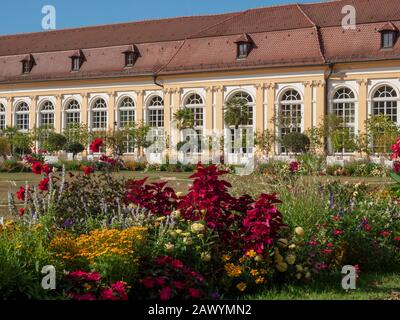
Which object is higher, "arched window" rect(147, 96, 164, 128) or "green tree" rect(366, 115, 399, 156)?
"arched window" rect(147, 96, 164, 128)

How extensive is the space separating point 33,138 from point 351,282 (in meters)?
39.7

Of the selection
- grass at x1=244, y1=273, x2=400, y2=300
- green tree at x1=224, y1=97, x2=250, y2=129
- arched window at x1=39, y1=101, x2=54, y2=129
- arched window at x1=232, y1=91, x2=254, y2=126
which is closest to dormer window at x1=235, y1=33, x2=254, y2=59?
arched window at x1=232, y1=91, x2=254, y2=126

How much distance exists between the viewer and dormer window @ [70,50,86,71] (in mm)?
45344

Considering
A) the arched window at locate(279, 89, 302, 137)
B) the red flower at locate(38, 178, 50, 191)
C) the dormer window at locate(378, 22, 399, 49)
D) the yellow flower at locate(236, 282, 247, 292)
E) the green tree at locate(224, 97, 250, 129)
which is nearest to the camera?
the yellow flower at locate(236, 282, 247, 292)

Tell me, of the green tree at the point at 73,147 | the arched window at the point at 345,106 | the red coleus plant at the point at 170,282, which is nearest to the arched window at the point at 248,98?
the arched window at the point at 345,106

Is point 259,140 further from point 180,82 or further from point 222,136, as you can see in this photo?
point 180,82

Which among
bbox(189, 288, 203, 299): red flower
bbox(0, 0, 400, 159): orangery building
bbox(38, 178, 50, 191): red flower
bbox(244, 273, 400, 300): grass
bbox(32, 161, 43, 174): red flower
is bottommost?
bbox(244, 273, 400, 300): grass

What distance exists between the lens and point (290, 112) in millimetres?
39469

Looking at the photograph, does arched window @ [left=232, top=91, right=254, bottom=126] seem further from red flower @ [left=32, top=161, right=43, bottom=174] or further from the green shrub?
red flower @ [left=32, top=161, right=43, bottom=174]

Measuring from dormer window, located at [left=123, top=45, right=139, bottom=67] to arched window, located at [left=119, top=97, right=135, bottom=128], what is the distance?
7.06 ft

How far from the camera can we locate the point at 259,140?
3866 centimetres

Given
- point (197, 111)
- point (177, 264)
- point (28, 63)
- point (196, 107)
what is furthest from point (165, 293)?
point (28, 63)

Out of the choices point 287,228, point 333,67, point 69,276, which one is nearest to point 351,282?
point 287,228

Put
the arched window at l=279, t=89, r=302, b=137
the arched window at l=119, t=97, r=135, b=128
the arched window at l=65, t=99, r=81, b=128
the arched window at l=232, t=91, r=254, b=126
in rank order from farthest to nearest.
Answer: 1. the arched window at l=65, t=99, r=81, b=128
2. the arched window at l=119, t=97, r=135, b=128
3. the arched window at l=232, t=91, r=254, b=126
4. the arched window at l=279, t=89, r=302, b=137
